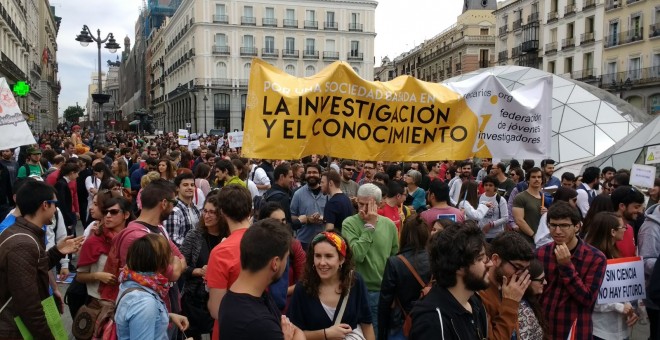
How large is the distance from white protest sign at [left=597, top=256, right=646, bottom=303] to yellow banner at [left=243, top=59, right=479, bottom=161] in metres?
2.23

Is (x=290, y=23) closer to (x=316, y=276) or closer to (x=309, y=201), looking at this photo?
(x=309, y=201)

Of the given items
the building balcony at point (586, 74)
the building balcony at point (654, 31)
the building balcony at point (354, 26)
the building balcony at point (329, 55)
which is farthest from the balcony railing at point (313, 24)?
the building balcony at point (654, 31)

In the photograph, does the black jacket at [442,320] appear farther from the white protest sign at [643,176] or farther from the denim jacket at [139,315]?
the white protest sign at [643,176]

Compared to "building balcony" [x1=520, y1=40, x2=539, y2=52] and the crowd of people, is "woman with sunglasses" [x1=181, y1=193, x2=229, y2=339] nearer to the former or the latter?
the crowd of people

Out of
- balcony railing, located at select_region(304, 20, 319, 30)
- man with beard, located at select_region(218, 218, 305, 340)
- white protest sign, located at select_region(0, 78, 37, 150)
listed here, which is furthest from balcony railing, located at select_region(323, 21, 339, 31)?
man with beard, located at select_region(218, 218, 305, 340)

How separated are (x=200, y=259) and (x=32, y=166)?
22.7 ft

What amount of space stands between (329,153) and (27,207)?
2.82 metres

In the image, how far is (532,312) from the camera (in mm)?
3406

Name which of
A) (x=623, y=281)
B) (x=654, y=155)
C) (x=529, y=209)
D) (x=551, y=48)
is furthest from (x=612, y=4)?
(x=623, y=281)

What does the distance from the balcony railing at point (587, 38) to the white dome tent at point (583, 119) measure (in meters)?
21.2

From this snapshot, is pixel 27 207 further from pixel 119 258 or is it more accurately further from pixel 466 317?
pixel 466 317

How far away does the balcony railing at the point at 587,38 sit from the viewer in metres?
40.4

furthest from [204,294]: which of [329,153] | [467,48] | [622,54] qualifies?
[467,48]

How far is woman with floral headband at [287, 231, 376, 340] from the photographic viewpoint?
11.4 ft
